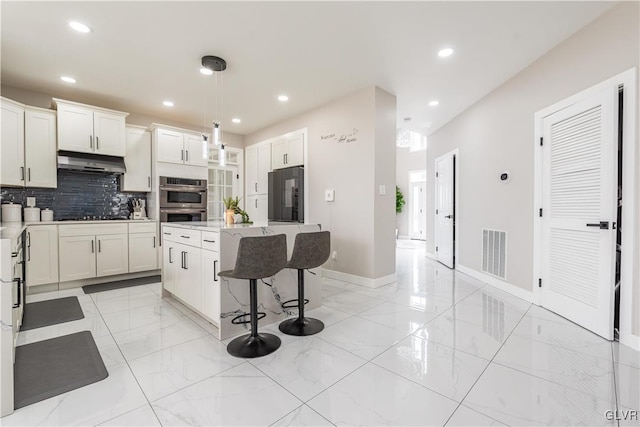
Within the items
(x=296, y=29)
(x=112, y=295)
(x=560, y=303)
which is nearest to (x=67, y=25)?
(x=296, y=29)

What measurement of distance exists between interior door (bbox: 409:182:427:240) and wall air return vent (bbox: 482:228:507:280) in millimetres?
5464

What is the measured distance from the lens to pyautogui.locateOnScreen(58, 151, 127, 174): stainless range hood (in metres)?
3.95

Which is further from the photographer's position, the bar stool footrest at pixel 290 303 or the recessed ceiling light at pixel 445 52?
the recessed ceiling light at pixel 445 52

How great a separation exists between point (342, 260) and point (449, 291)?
4.99 ft

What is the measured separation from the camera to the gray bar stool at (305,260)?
246 centimetres

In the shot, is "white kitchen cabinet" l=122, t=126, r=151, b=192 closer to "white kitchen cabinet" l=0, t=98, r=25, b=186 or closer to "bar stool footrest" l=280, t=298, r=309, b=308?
"white kitchen cabinet" l=0, t=98, r=25, b=186

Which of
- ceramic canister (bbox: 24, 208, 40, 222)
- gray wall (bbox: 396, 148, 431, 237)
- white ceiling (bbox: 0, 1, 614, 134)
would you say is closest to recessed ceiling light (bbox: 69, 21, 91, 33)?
white ceiling (bbox: 0, 1, 614, 134)

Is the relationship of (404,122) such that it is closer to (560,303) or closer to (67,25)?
(560,303)

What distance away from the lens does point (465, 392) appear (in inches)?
65.4

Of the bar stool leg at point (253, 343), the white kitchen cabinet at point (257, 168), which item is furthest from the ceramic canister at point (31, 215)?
the bar stool leg at point (253, 343)

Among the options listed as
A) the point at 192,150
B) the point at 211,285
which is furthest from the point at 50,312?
the point at 192,150

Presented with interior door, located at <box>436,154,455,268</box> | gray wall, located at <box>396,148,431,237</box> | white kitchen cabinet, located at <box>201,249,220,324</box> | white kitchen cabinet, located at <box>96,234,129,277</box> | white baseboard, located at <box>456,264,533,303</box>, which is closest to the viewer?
white kitchen cabinet, located at <box>201,249,220,324</box>

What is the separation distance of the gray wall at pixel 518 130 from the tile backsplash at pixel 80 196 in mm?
5738

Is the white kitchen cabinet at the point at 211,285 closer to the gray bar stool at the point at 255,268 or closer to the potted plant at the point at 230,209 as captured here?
the gray bar stool at the point at 255,268
